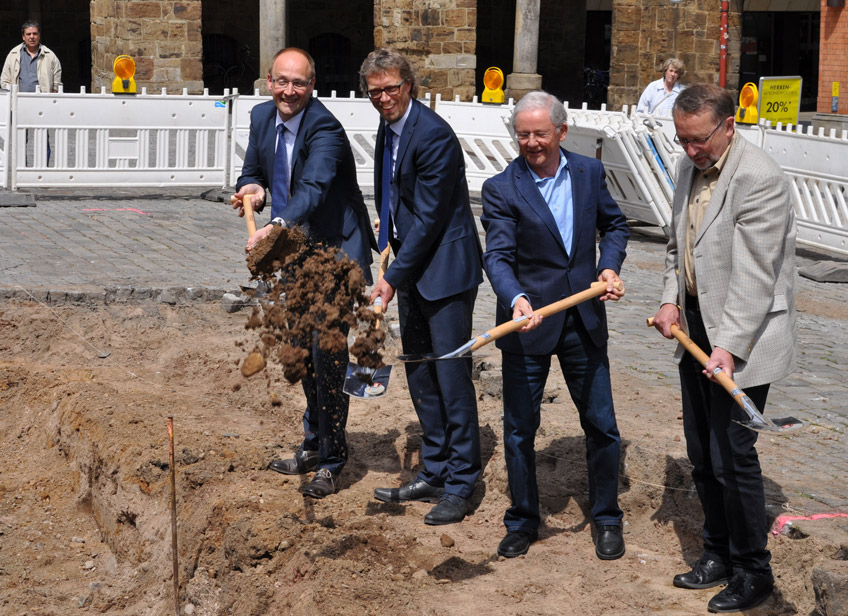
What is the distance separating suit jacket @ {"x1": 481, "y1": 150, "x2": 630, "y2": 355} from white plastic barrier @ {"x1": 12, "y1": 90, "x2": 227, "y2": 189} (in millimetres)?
9611

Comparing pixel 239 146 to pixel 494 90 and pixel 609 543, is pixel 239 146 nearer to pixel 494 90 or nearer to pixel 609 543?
pixel 494 90

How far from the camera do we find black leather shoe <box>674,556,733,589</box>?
441 centimetres

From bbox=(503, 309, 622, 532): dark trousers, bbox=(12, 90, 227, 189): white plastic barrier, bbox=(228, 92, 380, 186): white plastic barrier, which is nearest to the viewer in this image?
bbox=(503, 309, 622, 532): dark trousers

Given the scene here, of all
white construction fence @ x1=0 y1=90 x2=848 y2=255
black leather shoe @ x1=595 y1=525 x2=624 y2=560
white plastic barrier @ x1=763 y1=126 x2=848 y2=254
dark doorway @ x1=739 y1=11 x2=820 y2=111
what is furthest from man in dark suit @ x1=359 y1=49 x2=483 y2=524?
dark doorway @ x1=739 y1=11 x2=820 y2=111

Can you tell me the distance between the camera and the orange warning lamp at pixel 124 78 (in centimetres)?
1331

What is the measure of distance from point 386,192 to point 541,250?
37.3 inches

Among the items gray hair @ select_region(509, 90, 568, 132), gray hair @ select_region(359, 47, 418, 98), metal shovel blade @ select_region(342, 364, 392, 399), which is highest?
gray hair @ select_region(359, 47, 418, 98)

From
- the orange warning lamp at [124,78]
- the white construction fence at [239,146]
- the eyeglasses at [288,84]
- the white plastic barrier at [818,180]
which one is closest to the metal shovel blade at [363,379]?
the eyeglasses at [288,84]

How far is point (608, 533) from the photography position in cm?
479

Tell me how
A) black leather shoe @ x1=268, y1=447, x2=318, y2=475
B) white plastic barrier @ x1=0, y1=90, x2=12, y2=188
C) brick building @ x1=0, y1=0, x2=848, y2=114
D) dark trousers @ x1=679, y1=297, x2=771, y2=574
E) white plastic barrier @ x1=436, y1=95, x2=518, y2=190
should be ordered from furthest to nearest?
brick building @ x1=0, y1=0, x2=848, y2=114, white plastic barrier @ x1=436, y1=95, x2=518, y2=190, white plastic barrier @ x1=0, y1=90, x2=12, y2=188, black leather shoe @ x1=268, y1=447, x2=318, y2=475, dark trousers @ x1=679, y1=297, x2=771, y2=574

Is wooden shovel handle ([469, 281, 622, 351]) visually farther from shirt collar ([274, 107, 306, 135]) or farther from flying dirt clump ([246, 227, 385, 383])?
shirt collar ([274, 107, 306, 135])

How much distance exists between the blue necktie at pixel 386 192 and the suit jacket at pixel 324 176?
0.14 metres

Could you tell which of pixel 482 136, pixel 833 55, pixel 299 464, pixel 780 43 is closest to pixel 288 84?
pixel 299 464

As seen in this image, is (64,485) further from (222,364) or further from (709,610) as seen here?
(709,610)
